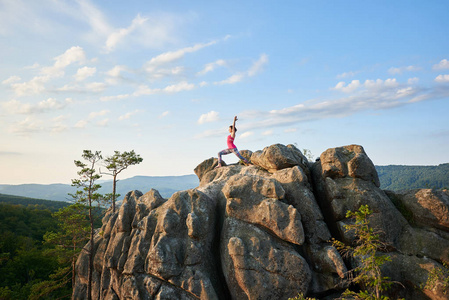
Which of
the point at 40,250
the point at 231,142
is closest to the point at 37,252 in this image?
the point at 40,250

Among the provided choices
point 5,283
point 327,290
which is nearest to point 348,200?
point 327,290

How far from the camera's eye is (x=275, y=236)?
20688 millimetres

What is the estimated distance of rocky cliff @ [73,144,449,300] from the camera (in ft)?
63.7

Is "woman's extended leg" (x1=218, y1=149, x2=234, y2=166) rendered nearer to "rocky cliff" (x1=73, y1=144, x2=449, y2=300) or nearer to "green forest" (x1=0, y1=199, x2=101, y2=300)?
"rocky cliff" (x1=73, y1=144, x2=449, y2=300)

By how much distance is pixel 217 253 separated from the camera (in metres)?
21.7

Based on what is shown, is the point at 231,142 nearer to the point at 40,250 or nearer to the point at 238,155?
the point at 238,155

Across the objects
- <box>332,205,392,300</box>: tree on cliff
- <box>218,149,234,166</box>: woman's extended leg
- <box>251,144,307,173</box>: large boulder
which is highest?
<box>218,149,234,166</box>: woman's extended leg

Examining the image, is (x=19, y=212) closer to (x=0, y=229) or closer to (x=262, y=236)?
(x=0, y=229)

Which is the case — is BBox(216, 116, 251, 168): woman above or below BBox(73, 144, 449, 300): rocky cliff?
above

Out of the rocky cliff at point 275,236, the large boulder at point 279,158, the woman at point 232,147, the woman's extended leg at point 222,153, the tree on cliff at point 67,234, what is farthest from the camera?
the tree on cliff at point 67,234

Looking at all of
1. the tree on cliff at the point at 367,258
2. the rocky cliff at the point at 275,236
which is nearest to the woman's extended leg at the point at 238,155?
the rocky cliff at the point at 275,236

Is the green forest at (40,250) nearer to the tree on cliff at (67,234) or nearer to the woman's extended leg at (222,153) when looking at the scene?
the tree on cliff at (67,234)

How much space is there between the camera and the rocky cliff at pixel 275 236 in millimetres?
19406

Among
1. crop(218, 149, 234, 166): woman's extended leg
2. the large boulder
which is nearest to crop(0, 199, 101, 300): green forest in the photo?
crop(218, 149, 234, 166): woman's extended leg
